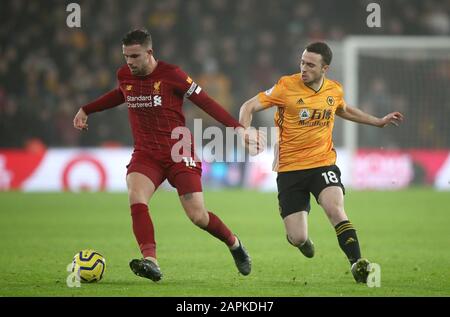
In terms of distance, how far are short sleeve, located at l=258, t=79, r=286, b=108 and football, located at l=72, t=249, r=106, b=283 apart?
2.06 meters

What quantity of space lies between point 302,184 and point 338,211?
58 cm

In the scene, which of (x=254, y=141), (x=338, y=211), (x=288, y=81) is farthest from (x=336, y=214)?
(x=288, y=81)

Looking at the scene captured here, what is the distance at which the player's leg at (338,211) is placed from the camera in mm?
7621

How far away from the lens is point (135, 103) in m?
7.83

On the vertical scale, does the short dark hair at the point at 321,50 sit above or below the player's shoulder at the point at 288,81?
above

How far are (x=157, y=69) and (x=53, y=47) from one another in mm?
14820

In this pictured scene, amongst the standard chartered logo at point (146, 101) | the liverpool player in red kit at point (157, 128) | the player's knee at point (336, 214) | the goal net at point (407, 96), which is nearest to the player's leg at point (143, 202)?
the liverpool player in red kit at point (157, 128)

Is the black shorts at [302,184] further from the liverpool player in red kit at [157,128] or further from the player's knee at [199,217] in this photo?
the player's knee at [199,217]

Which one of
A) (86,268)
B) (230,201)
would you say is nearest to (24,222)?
(230,201)

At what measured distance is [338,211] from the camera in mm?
7797

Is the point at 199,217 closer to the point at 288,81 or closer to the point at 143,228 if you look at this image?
the point at 143,228

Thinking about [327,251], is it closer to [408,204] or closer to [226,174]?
[408,204]

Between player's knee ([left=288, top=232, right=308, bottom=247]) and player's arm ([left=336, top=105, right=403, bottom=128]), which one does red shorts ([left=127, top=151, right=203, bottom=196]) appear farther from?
player's arm ([left=336, top=105, right=403, bottom=128])

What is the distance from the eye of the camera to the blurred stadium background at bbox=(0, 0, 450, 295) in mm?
20656
